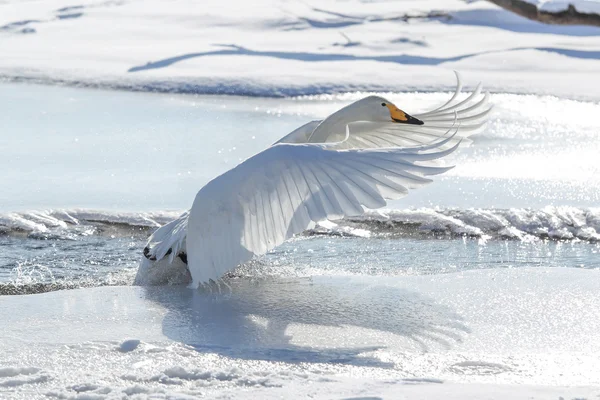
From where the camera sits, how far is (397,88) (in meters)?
11.4

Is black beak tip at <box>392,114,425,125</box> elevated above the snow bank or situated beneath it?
elevated above

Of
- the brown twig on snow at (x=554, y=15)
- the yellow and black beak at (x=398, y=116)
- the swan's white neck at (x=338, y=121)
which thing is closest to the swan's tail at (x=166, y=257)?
the swan's white neck at (x=338, y=121)

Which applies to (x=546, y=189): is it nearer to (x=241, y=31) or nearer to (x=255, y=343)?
(x=255, y=343)

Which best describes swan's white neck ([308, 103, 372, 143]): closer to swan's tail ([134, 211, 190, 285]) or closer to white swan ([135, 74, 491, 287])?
white swan ([135, 74, 491, 287])

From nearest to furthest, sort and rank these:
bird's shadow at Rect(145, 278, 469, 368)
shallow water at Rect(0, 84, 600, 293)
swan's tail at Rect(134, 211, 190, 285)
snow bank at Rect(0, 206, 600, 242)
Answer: bird's shadow at Rect(145, 278, 469, 368) < swan's tail at Rect(134, 211, 190, 285) < shallow water at Rect(0, 84, 600, 293) < snow bank at Rect(0, 206, 600, 242)

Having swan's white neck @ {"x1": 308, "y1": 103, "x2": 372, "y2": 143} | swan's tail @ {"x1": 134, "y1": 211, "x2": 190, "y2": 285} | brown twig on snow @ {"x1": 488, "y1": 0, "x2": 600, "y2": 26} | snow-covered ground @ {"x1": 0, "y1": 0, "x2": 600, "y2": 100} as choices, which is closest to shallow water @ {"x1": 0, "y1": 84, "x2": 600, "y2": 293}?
swan's tail @ {"x1": 134, "y1": 211, "x2": 190, "y2": 285}

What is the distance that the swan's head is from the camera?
216 inches

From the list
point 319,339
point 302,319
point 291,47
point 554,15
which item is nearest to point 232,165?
point 302,319

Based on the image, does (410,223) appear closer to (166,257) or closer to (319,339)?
(166,257)

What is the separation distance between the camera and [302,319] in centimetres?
462

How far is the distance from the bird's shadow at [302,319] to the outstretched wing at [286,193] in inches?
10.1

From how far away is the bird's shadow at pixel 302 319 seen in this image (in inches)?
163

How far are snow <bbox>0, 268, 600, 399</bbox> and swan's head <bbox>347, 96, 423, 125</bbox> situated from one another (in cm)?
87

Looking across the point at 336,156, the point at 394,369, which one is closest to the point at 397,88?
the point at 336,156
